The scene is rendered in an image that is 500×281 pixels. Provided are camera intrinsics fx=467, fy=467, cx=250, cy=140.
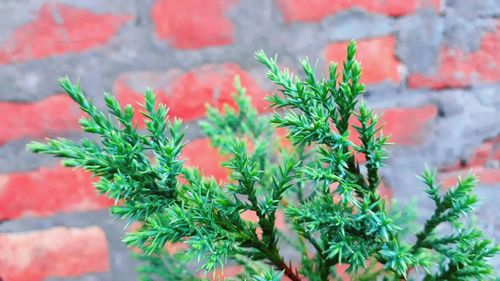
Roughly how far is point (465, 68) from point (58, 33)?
0.59 meters

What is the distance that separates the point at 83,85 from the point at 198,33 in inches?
7.1

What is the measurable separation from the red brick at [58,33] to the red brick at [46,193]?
17cm

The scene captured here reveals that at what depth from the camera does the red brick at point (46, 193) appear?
0.68 metres

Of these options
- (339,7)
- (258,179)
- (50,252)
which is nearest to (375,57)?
(339,7)

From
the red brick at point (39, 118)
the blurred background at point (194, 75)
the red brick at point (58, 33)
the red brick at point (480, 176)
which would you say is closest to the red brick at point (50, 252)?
the blurred background at point (194, 75)

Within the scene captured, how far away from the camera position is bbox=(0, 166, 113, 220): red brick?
2.23ft

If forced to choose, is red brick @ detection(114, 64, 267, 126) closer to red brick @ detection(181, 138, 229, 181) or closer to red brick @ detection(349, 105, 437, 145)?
red brick @ detection(181, 138, 229, 181)

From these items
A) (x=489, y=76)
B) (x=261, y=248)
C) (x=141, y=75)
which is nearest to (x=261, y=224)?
(x=261, y=248)

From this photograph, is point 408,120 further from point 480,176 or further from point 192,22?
point 192,22

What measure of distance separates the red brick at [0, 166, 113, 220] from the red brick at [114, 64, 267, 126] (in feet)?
0.43

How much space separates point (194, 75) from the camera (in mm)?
684

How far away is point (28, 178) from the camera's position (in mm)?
680

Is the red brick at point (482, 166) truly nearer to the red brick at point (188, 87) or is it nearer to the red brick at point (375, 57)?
the red brick at point (375, 57)

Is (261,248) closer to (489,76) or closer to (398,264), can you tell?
(398,264)
